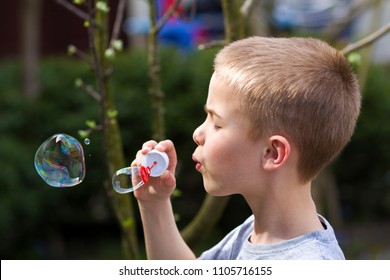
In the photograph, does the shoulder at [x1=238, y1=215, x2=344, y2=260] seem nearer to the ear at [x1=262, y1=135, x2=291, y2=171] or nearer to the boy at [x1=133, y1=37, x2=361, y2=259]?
the boy at [x1=133, y1=37, x2=361, y2=259]

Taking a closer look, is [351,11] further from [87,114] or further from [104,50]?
[104,50]

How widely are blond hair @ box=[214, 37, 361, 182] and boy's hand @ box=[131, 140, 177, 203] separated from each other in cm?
27

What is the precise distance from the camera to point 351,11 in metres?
5.57

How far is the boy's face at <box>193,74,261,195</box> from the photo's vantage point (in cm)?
200

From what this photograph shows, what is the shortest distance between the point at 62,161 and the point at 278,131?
736 millimetres

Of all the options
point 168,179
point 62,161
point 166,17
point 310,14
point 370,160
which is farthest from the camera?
point 310,14

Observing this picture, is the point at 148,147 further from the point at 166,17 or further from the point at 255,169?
the point at 166,17

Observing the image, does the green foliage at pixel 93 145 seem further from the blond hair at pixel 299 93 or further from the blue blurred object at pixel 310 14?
the blond hair at pixel 299 93

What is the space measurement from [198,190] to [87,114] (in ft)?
3.85

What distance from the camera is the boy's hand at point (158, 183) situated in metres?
2.15

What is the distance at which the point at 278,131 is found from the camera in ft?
6.48

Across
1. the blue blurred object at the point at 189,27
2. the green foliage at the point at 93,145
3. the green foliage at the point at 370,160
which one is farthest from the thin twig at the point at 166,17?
the blue blurred object at the point at 189,27

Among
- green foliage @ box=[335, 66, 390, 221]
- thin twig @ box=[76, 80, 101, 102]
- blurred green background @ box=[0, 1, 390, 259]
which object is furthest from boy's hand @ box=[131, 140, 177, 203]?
green foliage @ box=[335, 66, 390, 221]

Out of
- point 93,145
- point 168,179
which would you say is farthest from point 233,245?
point 93,145
